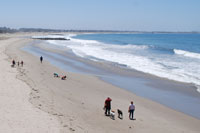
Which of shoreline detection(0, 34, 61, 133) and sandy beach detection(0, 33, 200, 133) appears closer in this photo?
shoreline detection(0, 34, 61, 133)

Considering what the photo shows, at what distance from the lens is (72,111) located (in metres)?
12.4

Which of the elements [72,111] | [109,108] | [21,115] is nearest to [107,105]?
[109,108]

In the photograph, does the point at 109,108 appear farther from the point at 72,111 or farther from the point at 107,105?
the point at 72,111

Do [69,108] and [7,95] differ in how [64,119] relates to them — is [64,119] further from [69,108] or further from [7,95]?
[7,95]

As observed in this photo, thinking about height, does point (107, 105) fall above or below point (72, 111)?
above

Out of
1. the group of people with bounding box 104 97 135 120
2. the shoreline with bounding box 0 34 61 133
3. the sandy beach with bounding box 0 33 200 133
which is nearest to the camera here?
the shoreline with bounding box 0 34 61 133

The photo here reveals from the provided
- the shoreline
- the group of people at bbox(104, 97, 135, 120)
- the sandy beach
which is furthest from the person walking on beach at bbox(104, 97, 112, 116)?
the shoreline

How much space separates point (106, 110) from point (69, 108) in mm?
1952

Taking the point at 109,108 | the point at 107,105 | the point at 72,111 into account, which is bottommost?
the point at 72,111

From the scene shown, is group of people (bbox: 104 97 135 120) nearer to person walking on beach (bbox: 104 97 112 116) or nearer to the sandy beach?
person walking on beach (bbox: 104 97 112 116)

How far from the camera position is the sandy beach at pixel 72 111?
33.9 feet

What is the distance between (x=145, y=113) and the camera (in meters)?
13.6

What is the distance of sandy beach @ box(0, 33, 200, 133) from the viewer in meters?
10.3

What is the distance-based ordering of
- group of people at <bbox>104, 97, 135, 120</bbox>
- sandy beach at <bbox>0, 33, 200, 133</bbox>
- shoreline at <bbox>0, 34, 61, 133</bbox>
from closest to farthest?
shoreline at <bbox>0, 34, 61, 133</bbox>
sandy beach at <bbox>0, 33, 200, 133</bbox>
group of people at <bbox>104, 97, 135, 120</bbox>
